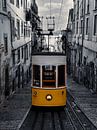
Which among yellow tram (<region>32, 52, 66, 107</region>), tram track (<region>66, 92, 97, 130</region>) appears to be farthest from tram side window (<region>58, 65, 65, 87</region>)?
tram track (<region>66, 92, 97, 130</region>)

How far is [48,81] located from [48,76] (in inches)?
10.0

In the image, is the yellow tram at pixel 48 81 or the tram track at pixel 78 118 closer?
the tram track at pixel 78 118

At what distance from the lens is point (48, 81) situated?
44.0ft

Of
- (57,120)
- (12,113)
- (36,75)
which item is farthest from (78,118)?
(12,113)

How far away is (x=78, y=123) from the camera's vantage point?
12.2 meters

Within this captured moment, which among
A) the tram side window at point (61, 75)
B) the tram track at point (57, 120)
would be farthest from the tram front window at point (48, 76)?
the tram track at point (57, 120)

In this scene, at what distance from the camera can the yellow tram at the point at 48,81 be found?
43.8 ft

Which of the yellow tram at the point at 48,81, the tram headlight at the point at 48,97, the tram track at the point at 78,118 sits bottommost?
the tram track at the point at 78,118

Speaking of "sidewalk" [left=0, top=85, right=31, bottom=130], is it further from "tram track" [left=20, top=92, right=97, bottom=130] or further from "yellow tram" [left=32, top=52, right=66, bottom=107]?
"yellow tram" [left=32, top=52, right=66, bottom=107]

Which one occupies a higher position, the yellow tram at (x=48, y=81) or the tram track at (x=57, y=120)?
the yellow tram at (x=48, y=81)

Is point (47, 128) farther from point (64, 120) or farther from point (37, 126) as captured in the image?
point (64, 120)

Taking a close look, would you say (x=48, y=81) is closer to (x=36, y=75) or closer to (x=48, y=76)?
(x=48, y=76)

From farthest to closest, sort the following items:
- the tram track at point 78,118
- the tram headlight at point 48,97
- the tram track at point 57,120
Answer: the tram headlight at point 48,97 → the tram track at point 78,118 → the tram track at point 57,120

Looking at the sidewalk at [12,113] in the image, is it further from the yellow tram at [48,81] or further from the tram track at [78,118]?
the tram track at [78,118]
